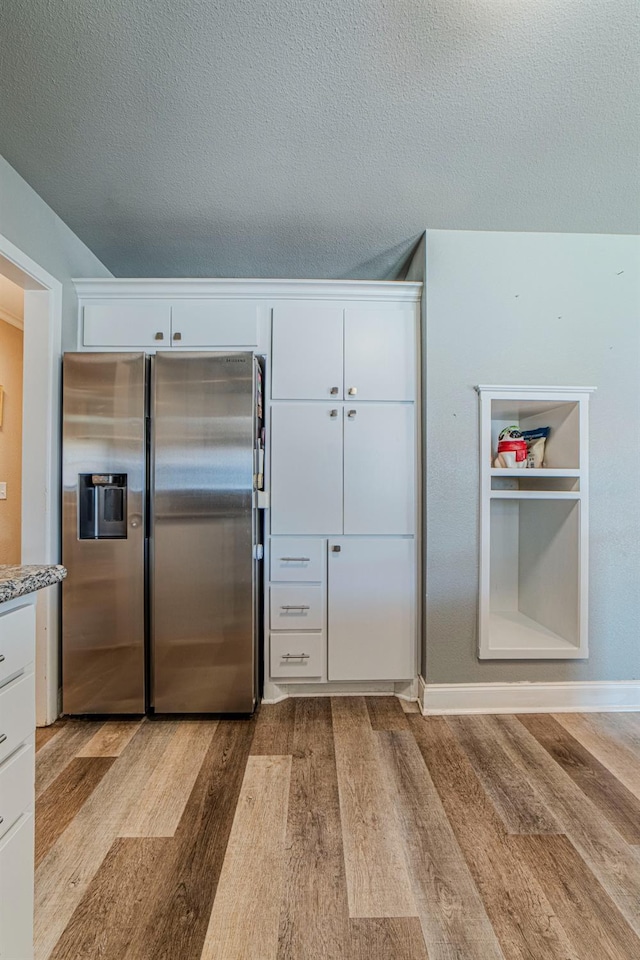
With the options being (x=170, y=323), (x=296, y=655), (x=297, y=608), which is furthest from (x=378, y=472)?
(x=170, y=323)

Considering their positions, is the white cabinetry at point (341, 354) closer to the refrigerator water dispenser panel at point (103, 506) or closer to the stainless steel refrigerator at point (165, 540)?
the stainless steel refrigerator at point (165, 540)

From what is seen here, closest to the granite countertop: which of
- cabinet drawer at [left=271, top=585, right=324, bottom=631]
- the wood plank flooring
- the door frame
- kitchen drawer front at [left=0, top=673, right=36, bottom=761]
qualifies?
kitchen drawer front at [left=0, top=673, right=36, bottom=761]

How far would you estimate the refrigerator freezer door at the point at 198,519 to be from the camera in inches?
81.4

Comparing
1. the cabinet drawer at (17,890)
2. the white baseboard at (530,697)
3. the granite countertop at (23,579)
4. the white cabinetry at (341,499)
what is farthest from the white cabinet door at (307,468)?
the cabinet drawer at (17,890)

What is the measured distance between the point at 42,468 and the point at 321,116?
1934 millimetres

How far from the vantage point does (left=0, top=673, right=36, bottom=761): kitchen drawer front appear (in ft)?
2.66

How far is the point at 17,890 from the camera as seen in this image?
2.77 ft

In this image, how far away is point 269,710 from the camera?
2.19 metres

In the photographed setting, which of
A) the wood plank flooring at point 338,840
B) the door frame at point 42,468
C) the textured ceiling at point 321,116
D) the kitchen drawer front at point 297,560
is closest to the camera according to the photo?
the wood plank flooring at point 338,840

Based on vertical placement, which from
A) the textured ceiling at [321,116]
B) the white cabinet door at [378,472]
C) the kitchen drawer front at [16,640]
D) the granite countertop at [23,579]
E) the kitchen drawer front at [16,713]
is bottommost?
the kitchen drawer front at [16,713]

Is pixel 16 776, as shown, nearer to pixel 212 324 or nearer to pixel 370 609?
pixel 370 609

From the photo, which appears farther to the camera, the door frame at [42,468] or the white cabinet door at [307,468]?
the white cabinet door at [307,468]

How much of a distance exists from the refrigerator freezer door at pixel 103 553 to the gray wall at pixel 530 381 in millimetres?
1483

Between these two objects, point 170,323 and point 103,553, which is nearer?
point 103,553
